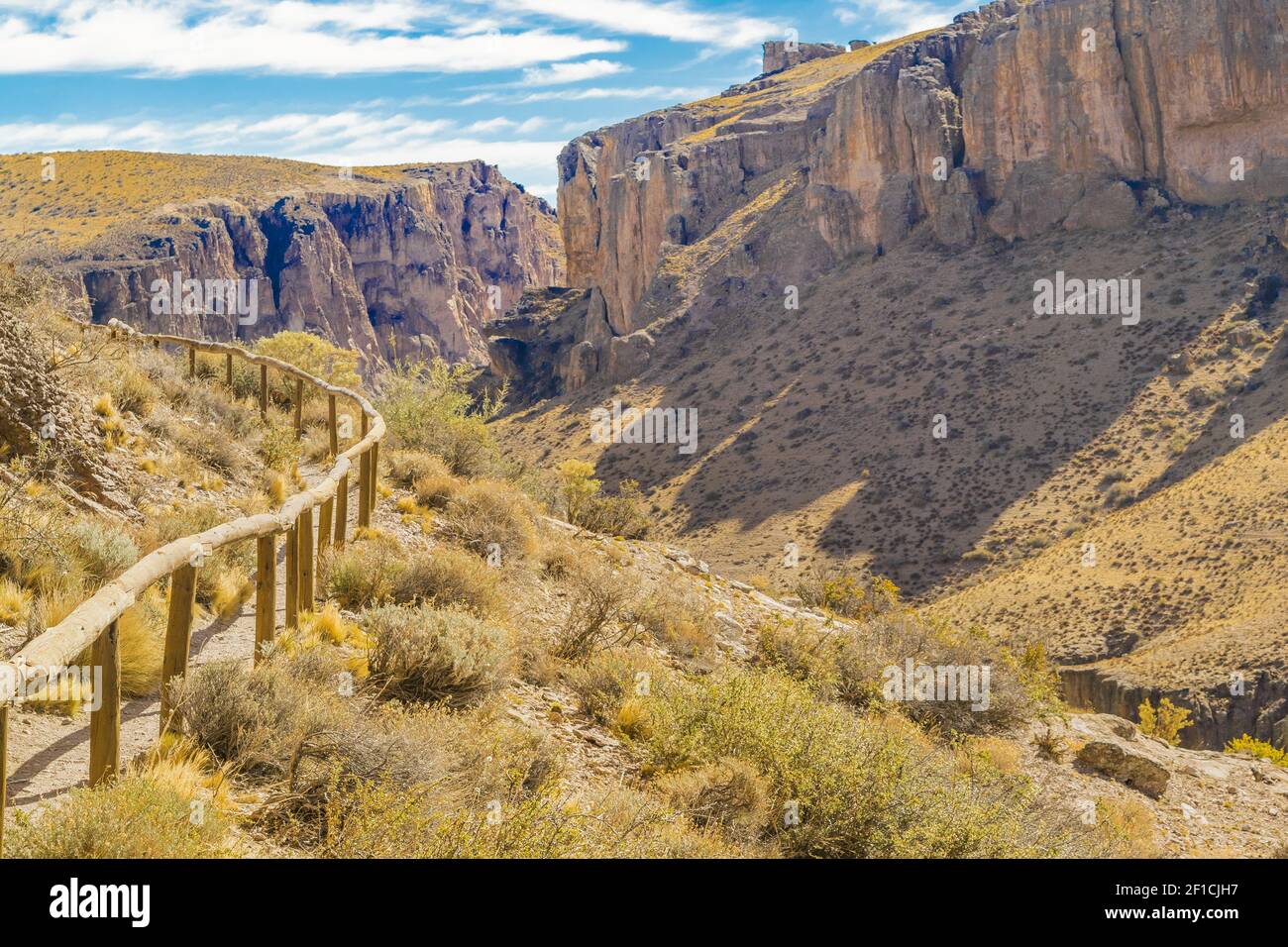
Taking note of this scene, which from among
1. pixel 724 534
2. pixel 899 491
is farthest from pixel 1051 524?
pixel 724 534

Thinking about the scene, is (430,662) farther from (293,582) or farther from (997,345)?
(997,345)

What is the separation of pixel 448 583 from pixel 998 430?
119 feet

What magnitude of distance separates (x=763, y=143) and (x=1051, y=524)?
5045cm

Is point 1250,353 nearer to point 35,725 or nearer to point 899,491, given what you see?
point 899,491

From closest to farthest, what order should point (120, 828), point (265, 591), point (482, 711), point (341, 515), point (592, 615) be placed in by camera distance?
point (120, 828) < point (265, 591) < point (482, 711) < point (341, 515) < point (592, 615)

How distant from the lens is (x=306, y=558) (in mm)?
6277

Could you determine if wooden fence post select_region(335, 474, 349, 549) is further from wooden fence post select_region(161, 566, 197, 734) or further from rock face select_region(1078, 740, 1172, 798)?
rock face select_region(1078, 740, 1172, 798)

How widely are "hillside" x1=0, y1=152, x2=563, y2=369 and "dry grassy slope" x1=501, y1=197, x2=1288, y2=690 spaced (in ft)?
117

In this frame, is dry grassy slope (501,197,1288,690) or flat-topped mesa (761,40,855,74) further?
flat-topped mesa (761,40,855,74)

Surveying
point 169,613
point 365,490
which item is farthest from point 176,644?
point 365,490

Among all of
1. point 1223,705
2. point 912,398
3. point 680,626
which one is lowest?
point 1223,705

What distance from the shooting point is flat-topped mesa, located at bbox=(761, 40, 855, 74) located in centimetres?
11581

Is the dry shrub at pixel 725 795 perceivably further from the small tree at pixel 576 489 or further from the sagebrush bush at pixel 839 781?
the small tree at pixel 576 489

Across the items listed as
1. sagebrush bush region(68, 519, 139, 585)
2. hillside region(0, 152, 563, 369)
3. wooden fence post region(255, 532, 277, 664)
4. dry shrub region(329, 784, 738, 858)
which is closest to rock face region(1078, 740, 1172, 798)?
dry shrub region(329, 784, 738, 858)
